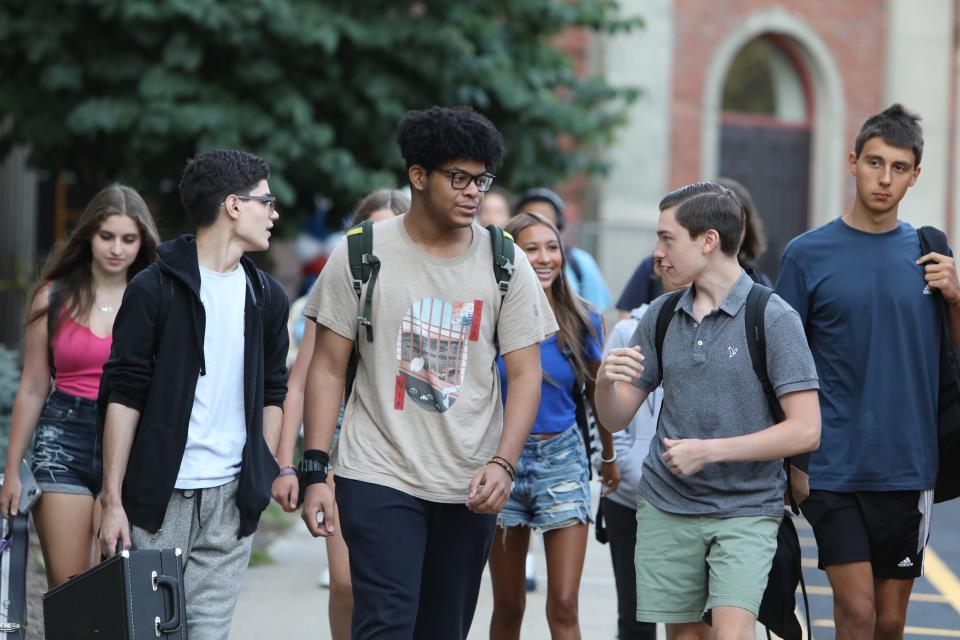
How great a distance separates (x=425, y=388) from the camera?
14.7 feet

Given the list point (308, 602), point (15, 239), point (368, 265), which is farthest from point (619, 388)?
point (15, 239)

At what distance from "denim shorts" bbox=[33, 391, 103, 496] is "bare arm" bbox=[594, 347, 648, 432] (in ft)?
6.78

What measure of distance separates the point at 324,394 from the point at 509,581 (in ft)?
4.86

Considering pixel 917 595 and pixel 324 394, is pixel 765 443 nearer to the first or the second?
pixel 324 394

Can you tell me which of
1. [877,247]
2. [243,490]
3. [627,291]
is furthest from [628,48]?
[243,490]

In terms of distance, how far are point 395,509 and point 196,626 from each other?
796 mm

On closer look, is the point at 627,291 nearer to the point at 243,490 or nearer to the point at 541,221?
the point at 541,221

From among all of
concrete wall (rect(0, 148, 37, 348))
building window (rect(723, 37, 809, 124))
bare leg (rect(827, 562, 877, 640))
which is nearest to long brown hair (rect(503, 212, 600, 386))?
bare leg (rect(827, 562, 877, 640))

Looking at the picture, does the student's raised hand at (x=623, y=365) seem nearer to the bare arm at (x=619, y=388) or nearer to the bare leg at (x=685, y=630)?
the bare arm at (x=619, y=388)

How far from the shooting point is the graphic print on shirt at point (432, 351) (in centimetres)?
446

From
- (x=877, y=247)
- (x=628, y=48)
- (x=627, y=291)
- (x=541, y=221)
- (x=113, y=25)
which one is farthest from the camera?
(x=628, y=48)

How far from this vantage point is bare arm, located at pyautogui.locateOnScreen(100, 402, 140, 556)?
4.46 metres

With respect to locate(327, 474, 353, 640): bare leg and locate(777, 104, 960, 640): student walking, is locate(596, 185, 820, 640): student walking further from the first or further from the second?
locate(327, 474, 353, 640): bare leg

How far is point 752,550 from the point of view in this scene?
4418 millimetres
